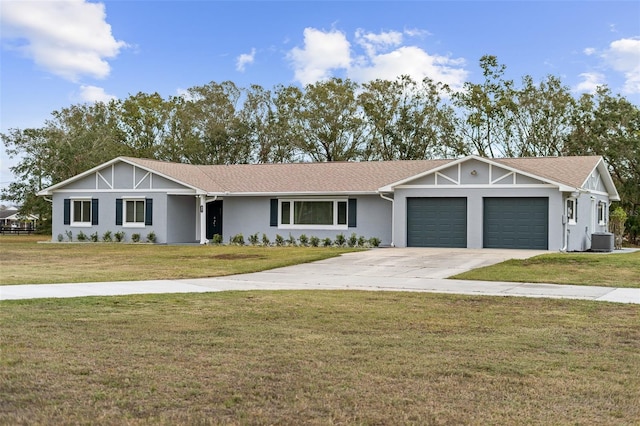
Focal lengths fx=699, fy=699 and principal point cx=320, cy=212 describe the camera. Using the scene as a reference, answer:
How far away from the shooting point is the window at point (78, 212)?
3228 cm

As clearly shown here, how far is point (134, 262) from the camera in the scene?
20.4 metres

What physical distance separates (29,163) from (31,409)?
4542 cm

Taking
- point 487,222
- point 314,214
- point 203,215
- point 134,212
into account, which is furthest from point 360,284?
point 134,212

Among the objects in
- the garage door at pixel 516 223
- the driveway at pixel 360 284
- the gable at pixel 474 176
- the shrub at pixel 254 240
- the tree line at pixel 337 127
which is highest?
the tree line at pixel 337 127

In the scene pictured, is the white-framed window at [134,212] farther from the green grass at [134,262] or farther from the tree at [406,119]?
the tree at [406,119]

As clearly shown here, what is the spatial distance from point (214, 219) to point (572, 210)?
1542 centimetres

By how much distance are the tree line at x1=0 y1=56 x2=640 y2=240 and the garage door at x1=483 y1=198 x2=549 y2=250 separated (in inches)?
625

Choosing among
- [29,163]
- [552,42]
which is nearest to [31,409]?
[552,42]

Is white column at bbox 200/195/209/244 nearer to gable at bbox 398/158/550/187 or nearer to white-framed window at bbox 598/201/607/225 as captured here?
gable at bbox 398/158/550/187

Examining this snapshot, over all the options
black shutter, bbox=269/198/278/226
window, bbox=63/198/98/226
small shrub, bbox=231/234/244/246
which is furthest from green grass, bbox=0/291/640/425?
window, bbox=63/198/98/226

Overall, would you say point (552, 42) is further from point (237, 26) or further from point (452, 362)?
point (452, 362)

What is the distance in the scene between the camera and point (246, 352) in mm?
7070

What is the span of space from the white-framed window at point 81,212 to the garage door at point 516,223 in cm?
1805

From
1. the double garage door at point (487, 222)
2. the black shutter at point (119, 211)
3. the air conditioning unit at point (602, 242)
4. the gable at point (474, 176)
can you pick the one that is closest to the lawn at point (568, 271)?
the double garage door at point (487, 222)
